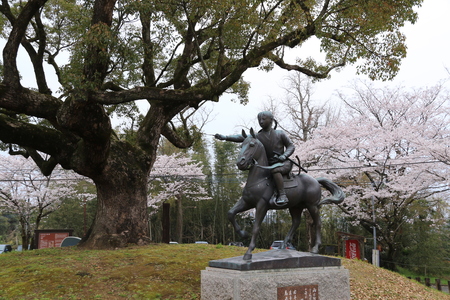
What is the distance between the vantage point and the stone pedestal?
210 inches

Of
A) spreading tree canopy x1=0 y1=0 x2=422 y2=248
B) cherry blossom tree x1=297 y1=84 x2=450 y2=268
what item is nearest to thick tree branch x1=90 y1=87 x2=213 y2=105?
spreading tree canopy x1=0 y1=0 x2=422 y2=248

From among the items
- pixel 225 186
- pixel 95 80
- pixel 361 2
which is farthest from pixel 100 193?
pixel 225 186

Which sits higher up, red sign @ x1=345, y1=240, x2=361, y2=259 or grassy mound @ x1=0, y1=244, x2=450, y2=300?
grassy mound @ x1=0, y1=244, x2=450, y2=300

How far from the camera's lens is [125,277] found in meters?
8.03

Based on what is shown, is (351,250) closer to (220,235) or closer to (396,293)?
(396,293)

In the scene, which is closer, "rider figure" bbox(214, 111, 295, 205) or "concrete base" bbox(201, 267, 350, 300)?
"concrete base" bbox(201, 267, 350, 300)

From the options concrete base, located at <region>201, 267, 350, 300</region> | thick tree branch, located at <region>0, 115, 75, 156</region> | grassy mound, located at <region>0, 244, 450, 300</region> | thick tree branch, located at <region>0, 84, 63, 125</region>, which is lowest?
grassy mound, located at <region>0, 244, 450, 300</region>

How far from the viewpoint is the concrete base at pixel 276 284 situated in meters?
5.29

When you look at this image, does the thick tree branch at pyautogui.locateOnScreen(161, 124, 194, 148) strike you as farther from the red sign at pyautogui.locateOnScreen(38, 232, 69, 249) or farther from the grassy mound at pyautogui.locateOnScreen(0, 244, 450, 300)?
the red sign at pyautogui.locateOnScreen(38, 232, 69, 249)

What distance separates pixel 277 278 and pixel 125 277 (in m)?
3.79

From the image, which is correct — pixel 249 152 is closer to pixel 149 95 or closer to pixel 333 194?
pixel 333 194

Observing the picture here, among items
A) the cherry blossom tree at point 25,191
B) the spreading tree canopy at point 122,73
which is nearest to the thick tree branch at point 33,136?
the spreading tree canopy at point 122,73

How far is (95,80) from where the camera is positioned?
8656 mm

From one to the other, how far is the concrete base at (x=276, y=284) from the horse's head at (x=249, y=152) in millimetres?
1568
